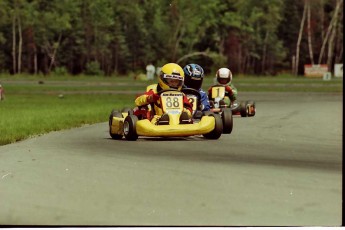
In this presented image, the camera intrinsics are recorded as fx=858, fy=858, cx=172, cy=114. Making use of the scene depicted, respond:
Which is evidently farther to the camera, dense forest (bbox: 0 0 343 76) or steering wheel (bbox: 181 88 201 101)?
dense forest (bbox: 0 0 343 76)

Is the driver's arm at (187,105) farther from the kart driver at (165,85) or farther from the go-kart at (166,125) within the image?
the go-kart at (166,125)

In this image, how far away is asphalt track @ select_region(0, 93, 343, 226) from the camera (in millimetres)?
7023

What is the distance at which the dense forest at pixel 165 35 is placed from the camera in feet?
176

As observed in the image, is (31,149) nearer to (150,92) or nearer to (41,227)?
(150,92)

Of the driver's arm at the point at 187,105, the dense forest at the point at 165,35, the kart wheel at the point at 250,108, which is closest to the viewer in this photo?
the driver's arm at the point at 187,105

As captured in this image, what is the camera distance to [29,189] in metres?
8.79

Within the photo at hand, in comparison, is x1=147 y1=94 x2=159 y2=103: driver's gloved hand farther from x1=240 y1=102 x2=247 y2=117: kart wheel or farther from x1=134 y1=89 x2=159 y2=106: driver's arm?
x1=240 y1=102 x2=247 y2=117: kart wheel

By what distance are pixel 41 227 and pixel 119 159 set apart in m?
5.22

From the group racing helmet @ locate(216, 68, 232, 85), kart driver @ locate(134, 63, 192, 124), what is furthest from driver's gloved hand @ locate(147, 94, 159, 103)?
racing helmet @ locate(216, 68, 232, 85)

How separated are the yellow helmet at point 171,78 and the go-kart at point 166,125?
161 millimetres

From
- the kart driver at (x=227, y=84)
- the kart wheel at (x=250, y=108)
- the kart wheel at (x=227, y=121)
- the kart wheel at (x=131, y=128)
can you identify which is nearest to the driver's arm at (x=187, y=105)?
the kart wheel at (x=227, y=121)

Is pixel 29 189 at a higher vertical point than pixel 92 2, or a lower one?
lower

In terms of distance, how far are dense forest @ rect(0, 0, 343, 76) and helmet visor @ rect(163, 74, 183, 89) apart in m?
27.9

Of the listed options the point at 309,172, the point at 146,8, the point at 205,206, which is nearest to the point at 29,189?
the point at 205,206
